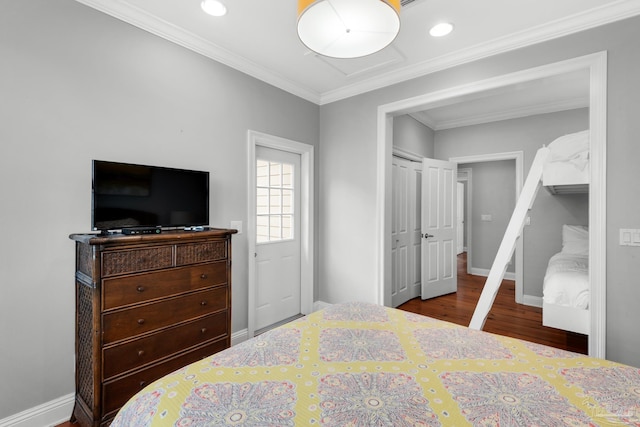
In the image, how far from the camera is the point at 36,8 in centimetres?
177

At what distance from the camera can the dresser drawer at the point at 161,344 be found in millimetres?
1717

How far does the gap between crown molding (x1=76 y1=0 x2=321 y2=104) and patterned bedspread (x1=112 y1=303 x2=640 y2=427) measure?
239 cm

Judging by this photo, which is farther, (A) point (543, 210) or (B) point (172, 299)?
(A) point (543, 210)

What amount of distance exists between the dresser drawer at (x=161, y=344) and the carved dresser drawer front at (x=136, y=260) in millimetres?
437

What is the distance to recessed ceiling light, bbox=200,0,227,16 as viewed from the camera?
206 cm

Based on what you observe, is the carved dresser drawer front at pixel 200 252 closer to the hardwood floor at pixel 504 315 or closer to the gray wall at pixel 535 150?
the hardwood floor at pixel 504 315

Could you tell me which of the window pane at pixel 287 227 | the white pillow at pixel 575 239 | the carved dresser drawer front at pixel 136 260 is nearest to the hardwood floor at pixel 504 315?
the white pillow at pixel 575 239

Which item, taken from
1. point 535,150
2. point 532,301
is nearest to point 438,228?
point 532,301

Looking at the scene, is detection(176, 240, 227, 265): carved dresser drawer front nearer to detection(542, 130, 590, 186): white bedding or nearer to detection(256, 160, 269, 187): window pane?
detection(256, 160, 269, 187): window pane

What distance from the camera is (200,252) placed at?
2141 millimetres

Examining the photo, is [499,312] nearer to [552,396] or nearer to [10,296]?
[552,396]

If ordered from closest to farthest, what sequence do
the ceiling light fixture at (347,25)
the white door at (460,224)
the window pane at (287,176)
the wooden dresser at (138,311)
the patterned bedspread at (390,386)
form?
1. the patterned bedspread at (390,386)
2. the ceiling light fixture at (347,25)
3. the wooden dresser at (138,311)
4. the window pane at (287,176)
5. the white door at (460,224)

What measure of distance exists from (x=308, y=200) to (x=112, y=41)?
2.31 metres

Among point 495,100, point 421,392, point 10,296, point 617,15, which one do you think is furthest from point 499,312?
point 10,296
